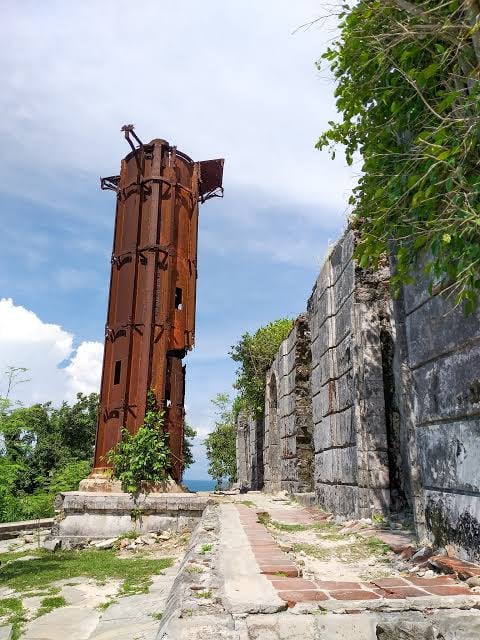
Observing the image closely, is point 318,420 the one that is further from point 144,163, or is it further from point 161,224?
point 144,163

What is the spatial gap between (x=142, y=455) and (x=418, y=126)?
9563mm

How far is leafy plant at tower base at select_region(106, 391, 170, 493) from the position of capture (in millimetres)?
11250

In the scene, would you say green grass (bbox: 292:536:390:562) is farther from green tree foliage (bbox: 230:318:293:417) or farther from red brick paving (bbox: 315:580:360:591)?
green tree foliage (bbox: 230:318:293:417)

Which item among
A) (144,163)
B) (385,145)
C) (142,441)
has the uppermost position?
(144,163)

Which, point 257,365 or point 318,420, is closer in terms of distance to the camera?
point 318,420

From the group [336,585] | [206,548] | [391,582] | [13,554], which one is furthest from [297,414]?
[336,585]

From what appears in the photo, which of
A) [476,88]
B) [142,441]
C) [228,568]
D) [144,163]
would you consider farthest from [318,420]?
[144,163]

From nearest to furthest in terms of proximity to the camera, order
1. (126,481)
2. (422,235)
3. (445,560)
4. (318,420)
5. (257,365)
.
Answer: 1. (445,560)
2. (422,235)
3. (318,420)
4. (126,481)
5. (257,365)

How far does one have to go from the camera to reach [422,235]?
3.71 meters

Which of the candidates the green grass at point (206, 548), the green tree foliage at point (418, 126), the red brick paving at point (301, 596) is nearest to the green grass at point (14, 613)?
the green grass at point (206, 548)

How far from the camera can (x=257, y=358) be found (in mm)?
18312

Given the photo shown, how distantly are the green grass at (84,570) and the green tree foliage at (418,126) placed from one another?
486cm

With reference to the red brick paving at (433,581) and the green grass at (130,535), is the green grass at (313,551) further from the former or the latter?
the green grass at (130,535)

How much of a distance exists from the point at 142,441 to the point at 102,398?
187cm
